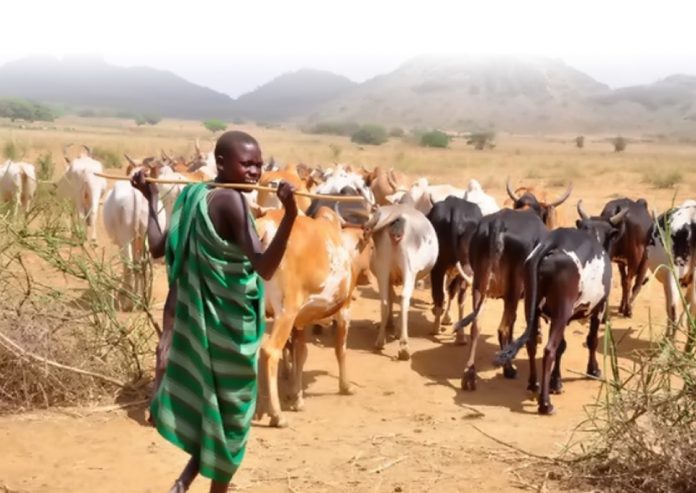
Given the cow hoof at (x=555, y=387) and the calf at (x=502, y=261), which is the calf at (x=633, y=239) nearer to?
the calf at (x=502, y=261)

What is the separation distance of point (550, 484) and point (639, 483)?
0.53 m

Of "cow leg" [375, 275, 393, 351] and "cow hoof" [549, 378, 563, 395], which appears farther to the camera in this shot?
"cow leg" [375, 275, 393, 351]

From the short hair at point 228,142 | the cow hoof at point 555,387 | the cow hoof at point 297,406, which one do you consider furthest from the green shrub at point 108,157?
the short hair at point 228,142

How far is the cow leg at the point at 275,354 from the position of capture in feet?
22.6

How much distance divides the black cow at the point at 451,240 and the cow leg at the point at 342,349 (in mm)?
2515

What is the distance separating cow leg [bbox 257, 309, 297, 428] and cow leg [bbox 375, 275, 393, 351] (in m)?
2.93

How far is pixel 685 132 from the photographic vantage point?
107 metres

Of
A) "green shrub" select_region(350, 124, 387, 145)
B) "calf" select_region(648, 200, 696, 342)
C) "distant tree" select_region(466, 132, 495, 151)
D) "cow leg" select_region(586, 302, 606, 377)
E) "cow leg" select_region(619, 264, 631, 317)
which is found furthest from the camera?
"green shrub" select_region(350, 124, 387, 145)

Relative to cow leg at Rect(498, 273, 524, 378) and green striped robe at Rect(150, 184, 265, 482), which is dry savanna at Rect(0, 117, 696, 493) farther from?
green striped robe at Rect(150, 184, 265, 482)

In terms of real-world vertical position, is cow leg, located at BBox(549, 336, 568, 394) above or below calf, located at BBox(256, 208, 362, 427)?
below

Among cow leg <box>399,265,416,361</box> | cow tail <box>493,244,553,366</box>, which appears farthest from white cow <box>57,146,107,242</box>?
cow tail <box>493,244,553,366</box>

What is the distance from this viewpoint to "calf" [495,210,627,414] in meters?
7.76

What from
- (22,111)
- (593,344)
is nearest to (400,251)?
(593,344)

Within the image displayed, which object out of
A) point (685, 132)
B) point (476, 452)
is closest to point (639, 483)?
point (476, 452)
